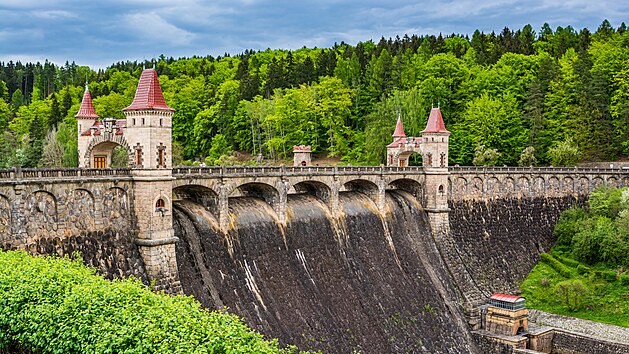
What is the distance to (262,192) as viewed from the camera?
48625mm

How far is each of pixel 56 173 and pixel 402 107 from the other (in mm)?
66300

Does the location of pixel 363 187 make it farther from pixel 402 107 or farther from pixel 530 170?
pixel 402 107

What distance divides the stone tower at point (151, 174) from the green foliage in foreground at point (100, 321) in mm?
10832

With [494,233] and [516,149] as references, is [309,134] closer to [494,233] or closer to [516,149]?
[516,149]

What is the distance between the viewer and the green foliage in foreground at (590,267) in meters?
57.6

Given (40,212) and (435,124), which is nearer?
(40,212)

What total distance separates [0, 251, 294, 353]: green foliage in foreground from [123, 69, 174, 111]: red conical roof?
518 inches

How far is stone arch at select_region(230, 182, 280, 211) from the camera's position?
1865 inches

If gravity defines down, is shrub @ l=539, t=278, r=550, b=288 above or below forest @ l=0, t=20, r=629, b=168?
below

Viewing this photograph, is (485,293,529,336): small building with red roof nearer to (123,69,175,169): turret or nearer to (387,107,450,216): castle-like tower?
(387,107,450,216): castle-like tower

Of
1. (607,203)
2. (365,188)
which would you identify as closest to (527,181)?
(607,203)

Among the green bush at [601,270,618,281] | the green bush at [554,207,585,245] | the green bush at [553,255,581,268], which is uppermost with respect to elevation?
the green bush at [554,207,585,245]

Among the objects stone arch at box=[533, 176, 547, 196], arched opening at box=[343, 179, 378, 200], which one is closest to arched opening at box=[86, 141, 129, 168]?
arched opening at box=[343, 179, 378, 200]

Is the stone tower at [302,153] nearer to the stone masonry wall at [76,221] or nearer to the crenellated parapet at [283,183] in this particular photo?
the crenellated parapet at [283,183]
